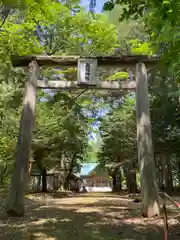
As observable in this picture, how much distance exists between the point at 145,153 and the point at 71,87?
2.84 metres

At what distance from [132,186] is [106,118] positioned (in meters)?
4.67

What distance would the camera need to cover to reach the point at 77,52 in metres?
9.05

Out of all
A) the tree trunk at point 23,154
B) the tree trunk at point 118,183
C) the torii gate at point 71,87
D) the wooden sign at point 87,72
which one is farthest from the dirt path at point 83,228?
the tree trunk at point 118,183

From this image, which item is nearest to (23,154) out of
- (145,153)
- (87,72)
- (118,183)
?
(87,72)

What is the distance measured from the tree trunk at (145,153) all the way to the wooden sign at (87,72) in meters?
1.24

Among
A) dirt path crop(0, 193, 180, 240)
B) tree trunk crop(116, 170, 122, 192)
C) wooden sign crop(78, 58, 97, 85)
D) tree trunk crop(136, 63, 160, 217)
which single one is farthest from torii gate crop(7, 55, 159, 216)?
tree trunk crop(116, 170, 122, 192)

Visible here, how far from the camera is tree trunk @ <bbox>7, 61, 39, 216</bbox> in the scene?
5.77 metres

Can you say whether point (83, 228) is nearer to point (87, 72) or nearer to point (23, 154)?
point (23, 154)

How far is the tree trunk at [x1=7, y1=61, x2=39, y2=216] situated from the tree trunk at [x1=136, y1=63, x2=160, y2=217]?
2838 millimetres

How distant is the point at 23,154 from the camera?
19.9 ft

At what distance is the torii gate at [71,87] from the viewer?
19.1 feet

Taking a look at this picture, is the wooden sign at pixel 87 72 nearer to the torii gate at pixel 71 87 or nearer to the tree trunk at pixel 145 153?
the torii gate at pixel 71 87

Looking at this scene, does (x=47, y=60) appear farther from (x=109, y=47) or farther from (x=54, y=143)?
(x=54, y=143)

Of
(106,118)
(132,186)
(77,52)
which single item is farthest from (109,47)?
(132,186)
